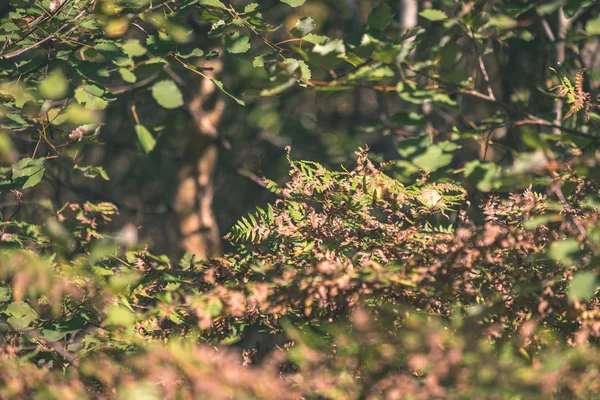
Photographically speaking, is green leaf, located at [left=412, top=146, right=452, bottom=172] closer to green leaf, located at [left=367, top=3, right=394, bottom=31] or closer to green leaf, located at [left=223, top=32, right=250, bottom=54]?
green leaf, located at [left=367, top=3, right=394, bottom=31]

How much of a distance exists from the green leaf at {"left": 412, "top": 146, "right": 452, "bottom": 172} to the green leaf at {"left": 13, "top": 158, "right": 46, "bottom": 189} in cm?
137

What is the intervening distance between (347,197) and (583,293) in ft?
2.83

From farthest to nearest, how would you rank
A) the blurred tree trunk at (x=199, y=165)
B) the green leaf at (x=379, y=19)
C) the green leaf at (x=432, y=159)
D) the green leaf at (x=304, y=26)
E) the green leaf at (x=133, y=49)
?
the blurred tree trunk at (x=199, y=165) < the green leaf at (x=304, y=26) < the green leaf at (x=133, y=49) < the green leaf at (x=379, y=19) < the green leaf at (x=432, y=159)

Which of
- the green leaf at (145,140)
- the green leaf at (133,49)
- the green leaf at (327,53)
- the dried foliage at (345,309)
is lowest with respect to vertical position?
the dried foliage at (345,309)

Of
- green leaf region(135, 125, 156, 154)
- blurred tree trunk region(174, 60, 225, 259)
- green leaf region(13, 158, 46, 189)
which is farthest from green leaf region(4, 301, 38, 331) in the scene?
blurred tree trunk region(174, 60, 225, 259)

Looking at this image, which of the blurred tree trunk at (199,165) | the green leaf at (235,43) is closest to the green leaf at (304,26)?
the green leaf at (235,43)

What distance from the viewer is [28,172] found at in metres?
2.40

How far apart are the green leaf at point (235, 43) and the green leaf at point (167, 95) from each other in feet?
1.19

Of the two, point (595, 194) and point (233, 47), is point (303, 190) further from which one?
point (595, 194)

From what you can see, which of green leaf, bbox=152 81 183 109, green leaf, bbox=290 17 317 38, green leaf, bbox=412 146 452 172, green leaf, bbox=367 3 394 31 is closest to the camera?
green leaf, bbox=412 146 452 172

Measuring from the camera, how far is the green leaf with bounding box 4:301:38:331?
2.22 m

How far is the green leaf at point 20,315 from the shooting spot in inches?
87.6

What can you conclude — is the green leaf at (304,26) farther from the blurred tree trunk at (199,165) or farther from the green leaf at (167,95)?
the blurred tree trunk at (199,165)

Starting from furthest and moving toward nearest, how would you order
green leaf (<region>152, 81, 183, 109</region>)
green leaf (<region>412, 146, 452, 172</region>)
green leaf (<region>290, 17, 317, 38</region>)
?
green leaf (<region>290, 17, 317, 38</region>), green leaf (<region>152, 81, 183, 109</region>), green leaf (<region>412, 146, 452, 172</region>)
